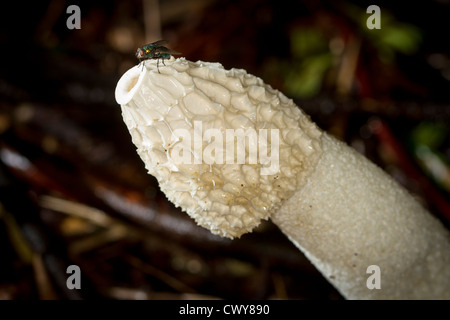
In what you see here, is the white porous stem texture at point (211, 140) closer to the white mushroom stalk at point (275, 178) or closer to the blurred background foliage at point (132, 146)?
the white mushroom stalk at point (275, 178)

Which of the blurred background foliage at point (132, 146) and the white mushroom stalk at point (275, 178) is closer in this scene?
the white mushroom stalk at point (275, 178)

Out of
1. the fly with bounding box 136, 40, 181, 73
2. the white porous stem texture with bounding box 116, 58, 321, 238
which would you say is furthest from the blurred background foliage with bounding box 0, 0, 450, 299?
the fly with bounding box 136, 40, 181, 73

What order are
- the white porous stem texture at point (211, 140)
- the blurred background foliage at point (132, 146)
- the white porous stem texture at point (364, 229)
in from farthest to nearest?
the blurred background foliage at point (132, 146), the white porous stem texture at point (364, 229), the white porous stem texture at point (211, 140)

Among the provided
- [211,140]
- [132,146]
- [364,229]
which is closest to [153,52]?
[211,140]

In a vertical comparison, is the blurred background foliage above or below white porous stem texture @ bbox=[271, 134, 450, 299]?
above

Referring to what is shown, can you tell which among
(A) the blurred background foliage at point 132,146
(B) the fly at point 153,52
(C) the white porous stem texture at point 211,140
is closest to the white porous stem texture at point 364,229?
(C) the white porous stem texture at point 211,140

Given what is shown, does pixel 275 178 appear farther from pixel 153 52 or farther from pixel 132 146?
pixel 132 146

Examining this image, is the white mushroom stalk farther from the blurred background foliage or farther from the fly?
the blurred background foliage
